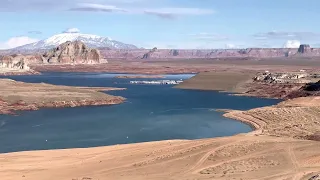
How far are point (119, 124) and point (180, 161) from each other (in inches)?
1027

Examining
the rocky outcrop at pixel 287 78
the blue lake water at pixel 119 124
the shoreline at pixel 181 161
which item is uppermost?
the rocky outcrop at pixel 287 78

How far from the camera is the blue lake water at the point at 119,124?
165ft

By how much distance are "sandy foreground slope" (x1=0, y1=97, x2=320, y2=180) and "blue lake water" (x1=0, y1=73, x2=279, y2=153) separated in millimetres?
7191

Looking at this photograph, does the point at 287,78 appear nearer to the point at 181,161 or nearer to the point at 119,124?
the point at 119,124

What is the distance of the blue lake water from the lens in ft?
165

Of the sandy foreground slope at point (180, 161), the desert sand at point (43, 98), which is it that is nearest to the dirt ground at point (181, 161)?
the sandy foreground slope at point (180, 161)

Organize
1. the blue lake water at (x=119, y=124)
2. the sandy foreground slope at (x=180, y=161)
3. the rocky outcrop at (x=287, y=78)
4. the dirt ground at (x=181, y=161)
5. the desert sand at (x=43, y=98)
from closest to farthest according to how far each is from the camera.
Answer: the dirt ground at (x=181, y=161)
the sandy foreground slope at (x=180, y=161)
the blue lake water at (x=119, y=124)
the desert sand at (x=43, y=98)
the rocky outcrop at (x=287, y=78)

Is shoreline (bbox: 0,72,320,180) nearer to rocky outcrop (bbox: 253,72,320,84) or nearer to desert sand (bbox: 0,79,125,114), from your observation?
desert sand (bbox: 0,79,125,114)

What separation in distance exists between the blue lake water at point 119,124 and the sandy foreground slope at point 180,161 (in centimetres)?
719

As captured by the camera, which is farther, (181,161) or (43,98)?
(43,98)

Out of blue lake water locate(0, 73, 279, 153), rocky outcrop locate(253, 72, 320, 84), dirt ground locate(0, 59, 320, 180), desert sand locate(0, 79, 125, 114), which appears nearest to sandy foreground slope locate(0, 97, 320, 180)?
dirt ground locate(0, 59, 320, 180)

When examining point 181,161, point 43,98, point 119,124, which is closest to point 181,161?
point 181,161

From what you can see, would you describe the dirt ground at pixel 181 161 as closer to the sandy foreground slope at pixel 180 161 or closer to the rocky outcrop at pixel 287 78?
the sandy foreground slope at pixel 180 161

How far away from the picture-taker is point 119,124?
201 ft
